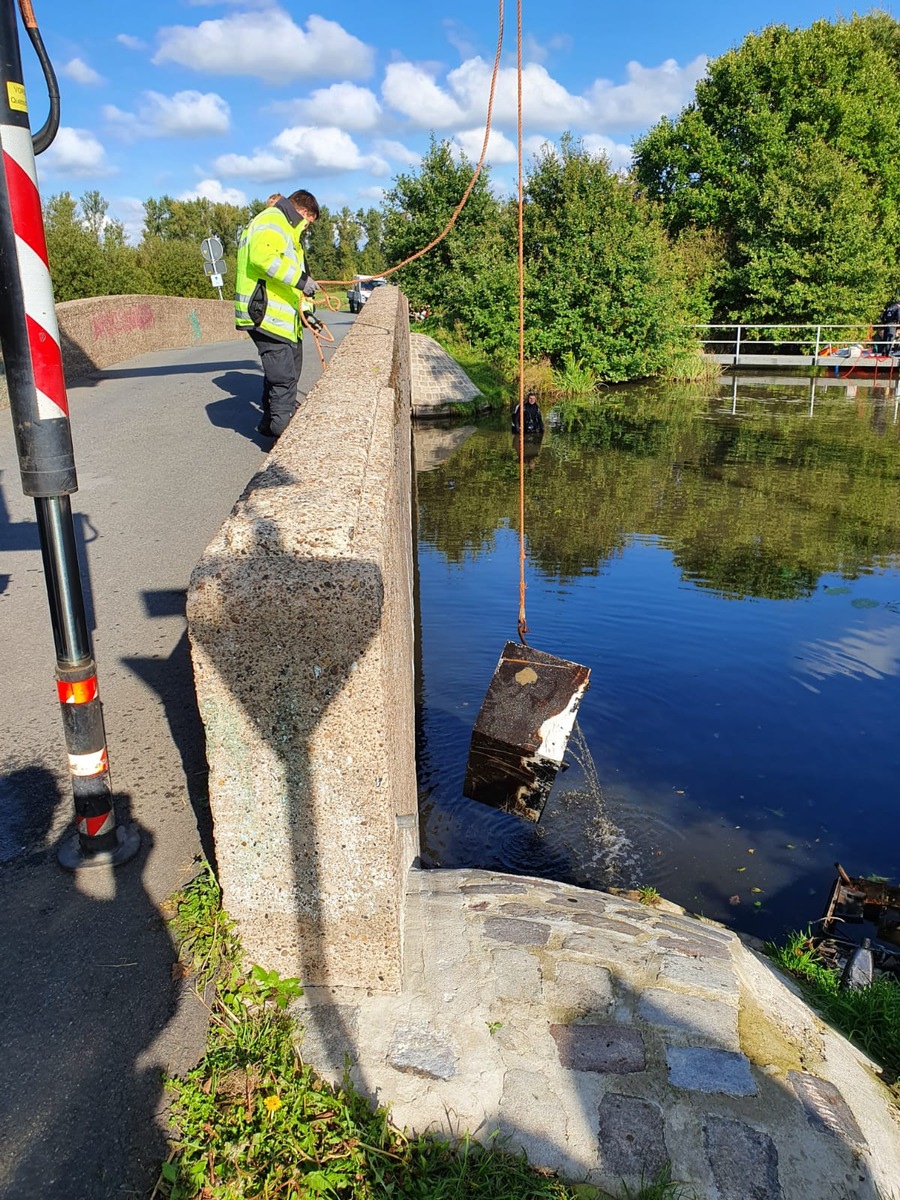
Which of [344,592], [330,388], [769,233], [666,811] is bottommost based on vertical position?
[666,811]

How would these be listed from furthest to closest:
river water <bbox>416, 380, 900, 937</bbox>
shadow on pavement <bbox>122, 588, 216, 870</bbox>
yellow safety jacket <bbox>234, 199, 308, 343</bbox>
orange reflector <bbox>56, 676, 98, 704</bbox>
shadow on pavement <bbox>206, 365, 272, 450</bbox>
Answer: shadow on pavement <bbox>206, 365, 272, 450</bbox>
yellow safety jacket <bbox>234, 199, 308, 343</bbox>
river water <bbox>416, 380, 900, 937</bbox>
shadow on pavement <bbox>122, 588, 216, 870</bbox>
orange reflector <bbox>56, 676, 98, 704</bbox>

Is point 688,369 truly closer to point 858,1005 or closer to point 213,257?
point 213,257

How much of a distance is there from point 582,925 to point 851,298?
115 ft

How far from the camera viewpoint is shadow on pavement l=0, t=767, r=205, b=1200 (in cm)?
228

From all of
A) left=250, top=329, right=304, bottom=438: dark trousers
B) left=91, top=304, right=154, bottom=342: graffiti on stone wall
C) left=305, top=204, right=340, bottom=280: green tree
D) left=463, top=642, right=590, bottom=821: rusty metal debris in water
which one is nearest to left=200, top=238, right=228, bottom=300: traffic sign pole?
left=91, top=304, right=154, bottom=342: graffiti on stone wall

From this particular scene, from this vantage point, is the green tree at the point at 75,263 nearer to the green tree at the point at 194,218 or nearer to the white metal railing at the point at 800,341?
the white metal railing at the point at 800,341

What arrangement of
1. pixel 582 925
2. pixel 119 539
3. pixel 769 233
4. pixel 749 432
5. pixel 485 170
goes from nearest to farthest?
pixel 582 925
pixel 119 539
pixel 749 432
pixel 485 170
pixel 769 233

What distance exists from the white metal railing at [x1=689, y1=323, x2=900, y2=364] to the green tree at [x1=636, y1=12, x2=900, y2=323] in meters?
0.82

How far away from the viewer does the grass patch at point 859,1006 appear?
4.00 meters

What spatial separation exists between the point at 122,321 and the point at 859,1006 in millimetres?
20900

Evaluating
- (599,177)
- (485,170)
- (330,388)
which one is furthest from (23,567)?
(485,170)

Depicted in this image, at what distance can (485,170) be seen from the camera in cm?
3244

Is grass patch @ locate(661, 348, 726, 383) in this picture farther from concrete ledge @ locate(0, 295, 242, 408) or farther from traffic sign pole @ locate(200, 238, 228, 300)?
concrete ledge @ locate(0, 295, 242, 408)

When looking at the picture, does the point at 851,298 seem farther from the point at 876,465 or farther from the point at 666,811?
the point at 666,811
